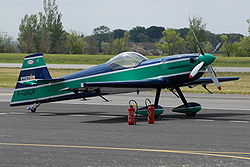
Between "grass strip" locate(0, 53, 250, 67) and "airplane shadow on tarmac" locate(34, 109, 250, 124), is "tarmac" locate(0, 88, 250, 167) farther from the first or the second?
"grass strip" locate(0, 53, 250, 67)

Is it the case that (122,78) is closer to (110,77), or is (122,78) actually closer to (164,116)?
(110,77)

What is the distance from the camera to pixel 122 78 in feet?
61.1

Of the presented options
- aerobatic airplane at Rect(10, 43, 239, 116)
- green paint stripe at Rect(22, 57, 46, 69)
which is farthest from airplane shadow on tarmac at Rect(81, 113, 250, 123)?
green paint stripe at Rect(22, 57, 46, 69)

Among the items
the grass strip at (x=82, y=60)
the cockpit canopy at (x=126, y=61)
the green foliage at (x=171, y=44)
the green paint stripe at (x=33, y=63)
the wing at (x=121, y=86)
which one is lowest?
the grass strip at (x=82, y=60)

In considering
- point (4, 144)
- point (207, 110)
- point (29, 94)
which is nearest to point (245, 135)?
point (4, 144)

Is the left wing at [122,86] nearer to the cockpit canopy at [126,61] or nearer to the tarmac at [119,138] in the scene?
the cockpit canopy at [126,61]

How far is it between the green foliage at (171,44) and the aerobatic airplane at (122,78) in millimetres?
116394

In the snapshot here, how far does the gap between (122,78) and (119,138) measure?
555 centimetres

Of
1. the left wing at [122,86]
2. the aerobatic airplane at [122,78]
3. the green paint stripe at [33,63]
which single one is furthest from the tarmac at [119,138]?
the green paint stripe at [33,63]

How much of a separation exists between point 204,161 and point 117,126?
6.19 meters

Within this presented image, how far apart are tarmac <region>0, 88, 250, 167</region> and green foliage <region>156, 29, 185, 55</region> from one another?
376ft

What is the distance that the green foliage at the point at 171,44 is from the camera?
136 metres

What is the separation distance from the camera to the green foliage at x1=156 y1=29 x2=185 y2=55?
13625 centimetres

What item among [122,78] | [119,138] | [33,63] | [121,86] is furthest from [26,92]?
[119,138]
